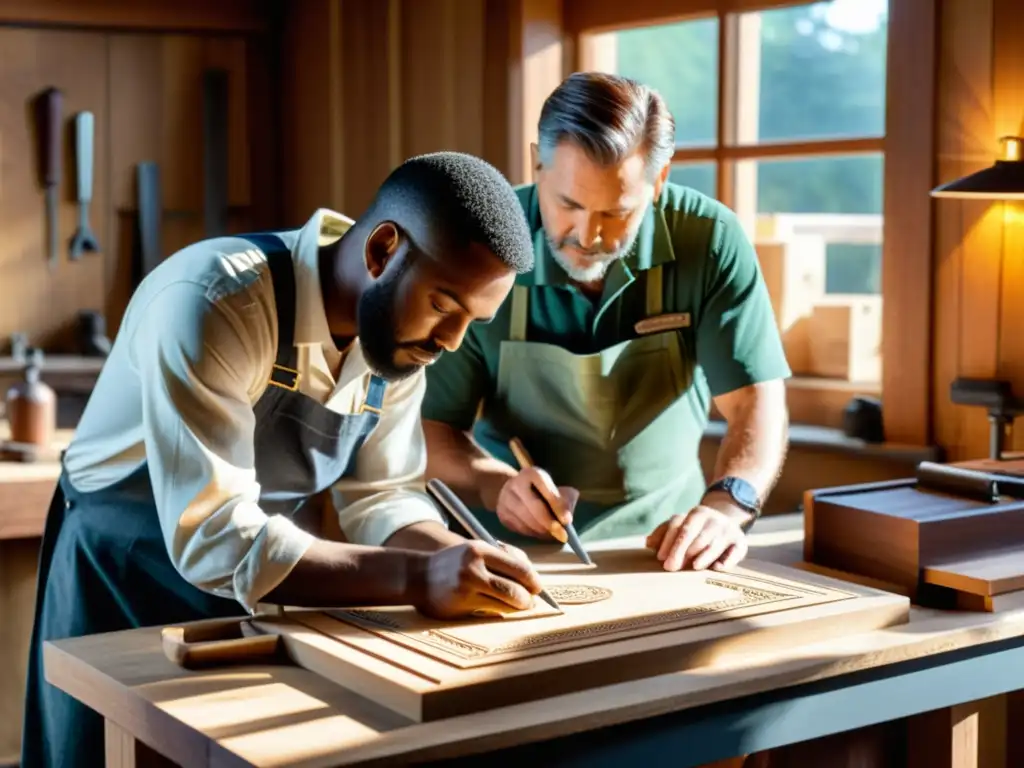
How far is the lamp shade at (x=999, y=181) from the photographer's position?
288cm

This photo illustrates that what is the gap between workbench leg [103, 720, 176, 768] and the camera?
63.9 inches

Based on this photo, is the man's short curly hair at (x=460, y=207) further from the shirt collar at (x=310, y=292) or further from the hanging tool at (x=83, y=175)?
the hanging tool at (x=83, y=175)

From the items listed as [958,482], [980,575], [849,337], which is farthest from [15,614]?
[980,575]

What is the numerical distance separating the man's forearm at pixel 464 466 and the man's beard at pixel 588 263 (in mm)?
391

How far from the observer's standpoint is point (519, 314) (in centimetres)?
272

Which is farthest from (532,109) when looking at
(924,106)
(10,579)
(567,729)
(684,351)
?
(567,729)

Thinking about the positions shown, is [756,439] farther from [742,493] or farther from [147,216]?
[147,216]

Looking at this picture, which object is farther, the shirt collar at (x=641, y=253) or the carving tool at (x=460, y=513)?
the shirt collar at (x=641, y=253)

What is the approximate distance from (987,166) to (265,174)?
9.27 ft

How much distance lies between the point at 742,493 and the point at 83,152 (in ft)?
10.8

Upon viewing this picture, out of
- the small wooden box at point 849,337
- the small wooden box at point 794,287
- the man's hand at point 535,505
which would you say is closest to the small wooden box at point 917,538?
the man's hand at point 535,505

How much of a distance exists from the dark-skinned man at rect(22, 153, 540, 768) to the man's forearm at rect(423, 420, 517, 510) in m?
0.43

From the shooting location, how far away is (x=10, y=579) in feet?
12.0

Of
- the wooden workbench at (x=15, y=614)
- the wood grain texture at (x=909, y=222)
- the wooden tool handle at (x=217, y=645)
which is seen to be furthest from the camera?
the wooden workbench at (x=15, y=614)
